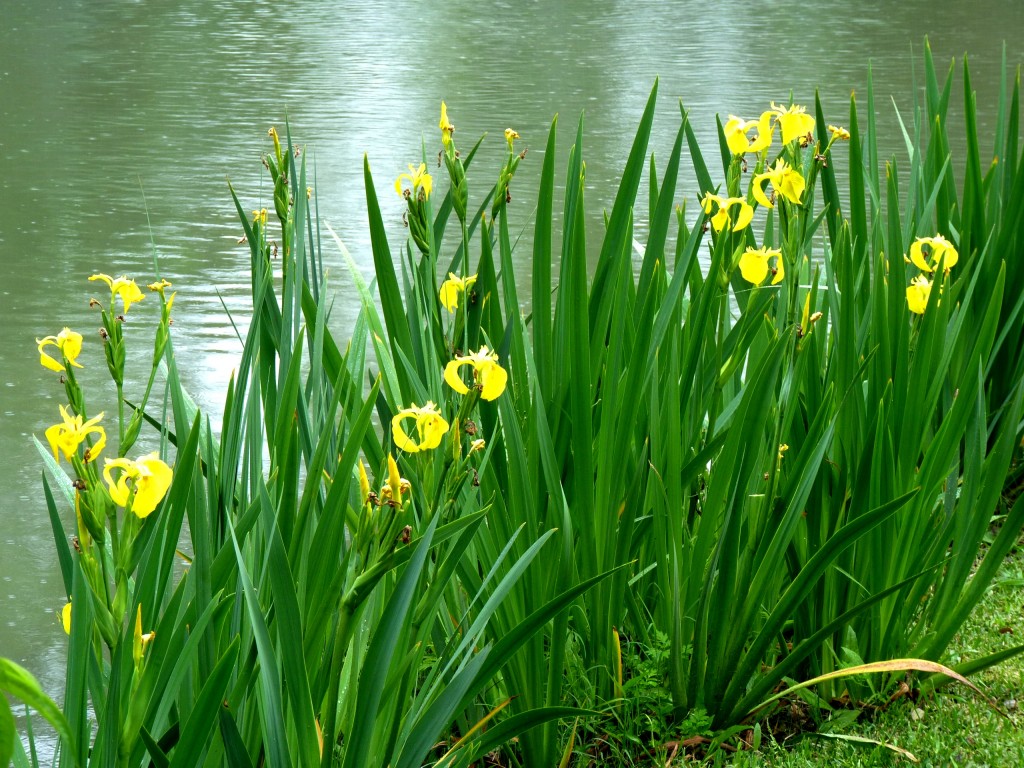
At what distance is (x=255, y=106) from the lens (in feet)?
22.0

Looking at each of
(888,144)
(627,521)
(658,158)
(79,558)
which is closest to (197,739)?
(79,558)

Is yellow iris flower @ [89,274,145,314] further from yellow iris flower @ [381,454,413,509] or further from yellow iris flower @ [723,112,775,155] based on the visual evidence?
yellow iris flower @ [723,112,775,155]

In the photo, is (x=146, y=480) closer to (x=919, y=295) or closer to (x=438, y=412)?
(x=438, y=412)

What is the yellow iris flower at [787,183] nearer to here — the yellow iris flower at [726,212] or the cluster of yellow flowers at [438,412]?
the yellow iris flower at [726,212]

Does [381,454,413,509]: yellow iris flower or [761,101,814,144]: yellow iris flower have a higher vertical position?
[761,101,814,144]: yellow iris flower

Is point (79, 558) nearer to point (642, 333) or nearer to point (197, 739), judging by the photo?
point (197, 739)

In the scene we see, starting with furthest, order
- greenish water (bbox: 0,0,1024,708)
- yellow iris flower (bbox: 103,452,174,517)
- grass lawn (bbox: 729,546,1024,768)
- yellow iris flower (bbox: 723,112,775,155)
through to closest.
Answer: greenish water (bbox: 0,0,1024,708) → grass lawn (bbox: 729,546,1024,768) → yellow iris flower (bbox: 723,112,775,155) → yellow iris flower (bbox: 103,452,174,517)

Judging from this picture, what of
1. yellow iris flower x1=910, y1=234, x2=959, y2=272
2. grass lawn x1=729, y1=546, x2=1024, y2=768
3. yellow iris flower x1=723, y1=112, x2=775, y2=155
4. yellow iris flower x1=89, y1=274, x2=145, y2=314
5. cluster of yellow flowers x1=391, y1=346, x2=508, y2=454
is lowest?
grass lawn x1=729, y1=546, x2=1024, y2=768

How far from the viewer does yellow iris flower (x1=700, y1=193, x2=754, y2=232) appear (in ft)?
4.92

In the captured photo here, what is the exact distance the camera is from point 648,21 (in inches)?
434

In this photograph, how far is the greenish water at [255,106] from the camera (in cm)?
342

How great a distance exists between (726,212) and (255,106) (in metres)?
5.61

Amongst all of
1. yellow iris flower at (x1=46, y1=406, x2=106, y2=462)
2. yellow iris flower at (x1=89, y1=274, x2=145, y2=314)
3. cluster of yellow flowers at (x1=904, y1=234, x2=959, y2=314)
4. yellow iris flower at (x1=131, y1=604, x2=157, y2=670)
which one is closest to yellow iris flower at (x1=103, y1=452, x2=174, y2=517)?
yellow iris flower at (x1=46, y1=406, x2=106, y2=462)

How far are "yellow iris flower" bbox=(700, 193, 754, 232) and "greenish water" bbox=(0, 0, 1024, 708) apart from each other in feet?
1.34
